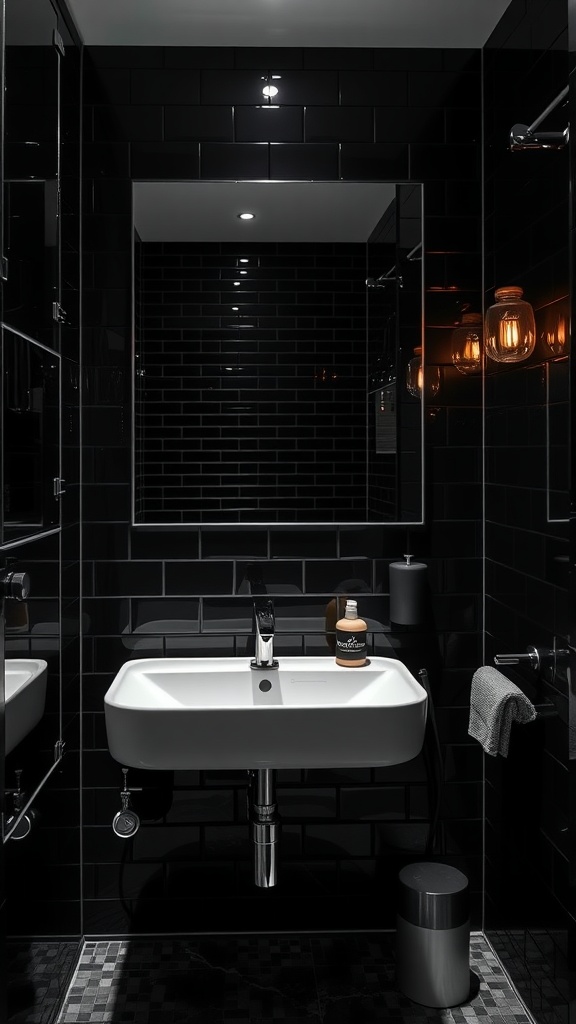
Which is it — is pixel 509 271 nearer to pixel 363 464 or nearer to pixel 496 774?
pixel 363 464

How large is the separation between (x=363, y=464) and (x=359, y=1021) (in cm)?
151

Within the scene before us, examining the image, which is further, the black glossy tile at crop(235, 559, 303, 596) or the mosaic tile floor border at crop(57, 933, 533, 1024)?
the black glossy tile at crop(235, 559, 303, 596)

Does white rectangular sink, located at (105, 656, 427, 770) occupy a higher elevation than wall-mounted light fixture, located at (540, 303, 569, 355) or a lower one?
lower

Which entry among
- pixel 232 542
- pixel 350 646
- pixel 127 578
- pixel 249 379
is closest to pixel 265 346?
pixel 249 379

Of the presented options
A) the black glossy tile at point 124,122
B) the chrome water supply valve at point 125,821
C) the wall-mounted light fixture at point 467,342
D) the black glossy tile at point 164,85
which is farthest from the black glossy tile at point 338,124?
the chrome water supply valve at point 125,821

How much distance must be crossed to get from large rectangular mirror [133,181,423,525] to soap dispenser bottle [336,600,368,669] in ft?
0.99

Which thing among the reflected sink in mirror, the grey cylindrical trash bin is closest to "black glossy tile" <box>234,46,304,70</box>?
the reflected sink in mirror

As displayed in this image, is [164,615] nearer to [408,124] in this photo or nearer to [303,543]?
[303,543]

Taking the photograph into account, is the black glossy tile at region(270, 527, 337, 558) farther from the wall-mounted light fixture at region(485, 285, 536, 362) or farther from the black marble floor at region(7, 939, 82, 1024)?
the black marble floor at region(7, 939, 82, 1024)

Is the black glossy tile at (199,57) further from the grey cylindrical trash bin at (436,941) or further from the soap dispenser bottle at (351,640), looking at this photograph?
the grey cylindrical trash bin at (436,941)

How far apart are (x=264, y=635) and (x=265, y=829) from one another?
1.71ft

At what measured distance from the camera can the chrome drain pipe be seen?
2154mm

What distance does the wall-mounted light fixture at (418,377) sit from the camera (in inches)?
96.1

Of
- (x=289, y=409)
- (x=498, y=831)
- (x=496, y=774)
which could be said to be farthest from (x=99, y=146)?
(x=498, y=831)
